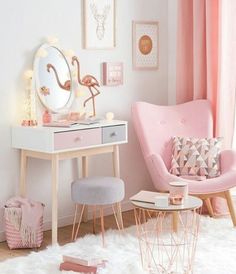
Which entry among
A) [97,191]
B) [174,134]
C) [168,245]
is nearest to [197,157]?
[174,134]

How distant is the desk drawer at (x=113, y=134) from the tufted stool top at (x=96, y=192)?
372 millimetres

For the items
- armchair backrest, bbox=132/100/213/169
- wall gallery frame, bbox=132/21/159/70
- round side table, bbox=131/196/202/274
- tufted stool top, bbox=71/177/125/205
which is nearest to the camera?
round side table, bbox=131/196/202/274

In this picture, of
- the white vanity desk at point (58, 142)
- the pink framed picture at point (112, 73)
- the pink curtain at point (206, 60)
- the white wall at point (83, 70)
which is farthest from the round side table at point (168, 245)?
the pink framed picture at point (112, 73)

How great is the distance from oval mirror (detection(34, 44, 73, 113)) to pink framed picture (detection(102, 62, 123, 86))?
0.36 meters

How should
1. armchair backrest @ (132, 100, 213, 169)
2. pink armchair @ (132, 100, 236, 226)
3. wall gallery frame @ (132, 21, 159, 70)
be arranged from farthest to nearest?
1. wall gallery frame @ (132, 21, 159, 70)
2. armchair backrest @ (132, 100, 213, 169)
3. pink armchair @ (132, 100, 236, 226)

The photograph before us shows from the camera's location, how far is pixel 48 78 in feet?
14.3

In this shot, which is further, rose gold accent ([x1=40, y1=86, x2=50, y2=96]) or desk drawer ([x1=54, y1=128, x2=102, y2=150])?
rose gold accent ([x1=40, y1=86, x2=50, y2=96])

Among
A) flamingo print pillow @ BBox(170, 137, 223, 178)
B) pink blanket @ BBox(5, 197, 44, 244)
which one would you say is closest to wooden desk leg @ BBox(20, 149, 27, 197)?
pink blanket @ BBox(5, 197, 44, 244)

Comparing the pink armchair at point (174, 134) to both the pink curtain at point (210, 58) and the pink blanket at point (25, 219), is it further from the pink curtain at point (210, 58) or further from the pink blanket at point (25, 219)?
the pink blanket at point (25, 219)

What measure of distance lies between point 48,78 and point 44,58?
143mm

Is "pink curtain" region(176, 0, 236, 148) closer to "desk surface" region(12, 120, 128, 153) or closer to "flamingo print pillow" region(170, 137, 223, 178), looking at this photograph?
"flamingo print pillow" region(170, 137, 223, 178)

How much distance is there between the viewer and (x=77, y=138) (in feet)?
13.5

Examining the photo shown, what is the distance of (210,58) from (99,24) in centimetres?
94

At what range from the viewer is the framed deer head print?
459cm
